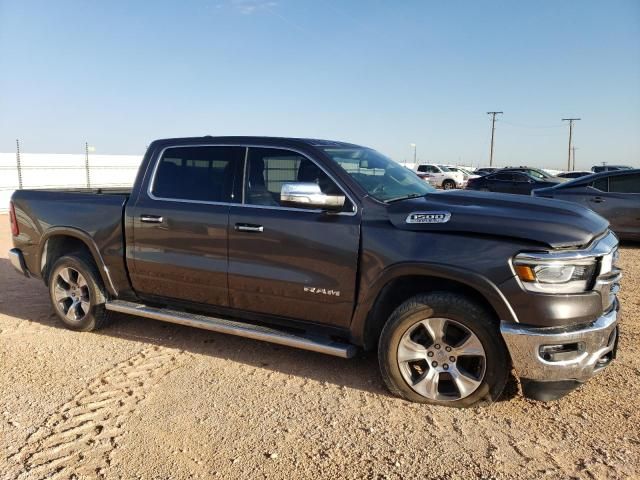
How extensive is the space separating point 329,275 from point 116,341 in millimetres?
2350

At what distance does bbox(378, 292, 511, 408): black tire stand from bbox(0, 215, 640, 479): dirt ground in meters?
→ 0.10

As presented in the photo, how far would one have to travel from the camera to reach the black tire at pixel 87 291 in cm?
498

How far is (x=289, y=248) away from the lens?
3.94 m

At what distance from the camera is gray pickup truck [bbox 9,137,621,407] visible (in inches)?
127

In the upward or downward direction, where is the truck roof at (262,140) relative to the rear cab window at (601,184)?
upward

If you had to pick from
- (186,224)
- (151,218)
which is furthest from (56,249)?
(186,224)

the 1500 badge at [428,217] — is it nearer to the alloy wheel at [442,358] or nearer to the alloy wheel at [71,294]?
the alloy wheel at [442,358]

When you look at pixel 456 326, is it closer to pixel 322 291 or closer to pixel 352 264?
pixel 352 264

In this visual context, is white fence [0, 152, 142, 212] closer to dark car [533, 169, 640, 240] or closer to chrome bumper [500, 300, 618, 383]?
dark car [533, 169, 640, 240]

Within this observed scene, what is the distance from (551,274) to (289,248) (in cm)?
181

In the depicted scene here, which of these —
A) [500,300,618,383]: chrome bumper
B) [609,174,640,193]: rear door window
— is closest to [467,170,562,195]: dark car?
[609,174,640,193]: rear door window

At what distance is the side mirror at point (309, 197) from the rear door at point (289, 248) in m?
0.09

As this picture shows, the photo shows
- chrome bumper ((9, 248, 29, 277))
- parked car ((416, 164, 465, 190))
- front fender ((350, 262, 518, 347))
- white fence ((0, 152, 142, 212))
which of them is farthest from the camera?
parked car ((416, 164, 465, 190))

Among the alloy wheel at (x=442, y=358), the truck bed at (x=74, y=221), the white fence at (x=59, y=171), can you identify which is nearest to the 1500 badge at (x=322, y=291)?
the alloy wheel at (x=442, y=358)
